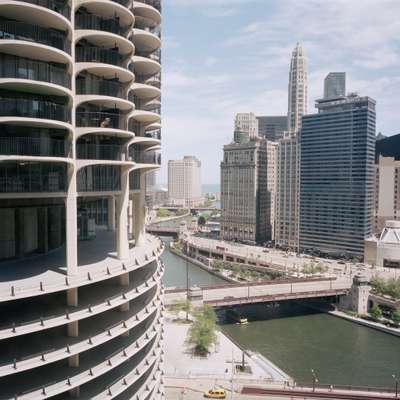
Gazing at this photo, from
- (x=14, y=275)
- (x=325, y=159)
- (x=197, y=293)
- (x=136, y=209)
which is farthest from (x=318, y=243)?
(x=14, y=275)

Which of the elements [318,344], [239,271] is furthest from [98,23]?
[239,271]

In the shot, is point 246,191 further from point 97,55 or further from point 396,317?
point 97,55

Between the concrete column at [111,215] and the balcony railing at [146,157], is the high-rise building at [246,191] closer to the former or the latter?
the concrete column at [111,215]

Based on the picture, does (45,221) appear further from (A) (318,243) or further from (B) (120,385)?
(A) (318,243)

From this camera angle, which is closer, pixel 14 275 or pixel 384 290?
pixel 14 275

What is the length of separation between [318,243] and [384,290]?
5968cm

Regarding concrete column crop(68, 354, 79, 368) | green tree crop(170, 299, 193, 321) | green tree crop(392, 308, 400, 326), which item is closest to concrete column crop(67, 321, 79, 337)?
concrete column crop(68, 354, 79, 368)

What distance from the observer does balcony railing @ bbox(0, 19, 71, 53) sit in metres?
20.5

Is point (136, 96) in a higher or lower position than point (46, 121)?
higher

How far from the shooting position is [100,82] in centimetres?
2431

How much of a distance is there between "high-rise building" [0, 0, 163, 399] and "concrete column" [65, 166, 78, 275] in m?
0.05

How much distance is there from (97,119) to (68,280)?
911 centimetres

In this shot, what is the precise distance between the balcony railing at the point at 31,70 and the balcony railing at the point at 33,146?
3031 millimetres

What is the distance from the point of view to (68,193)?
21703mm
